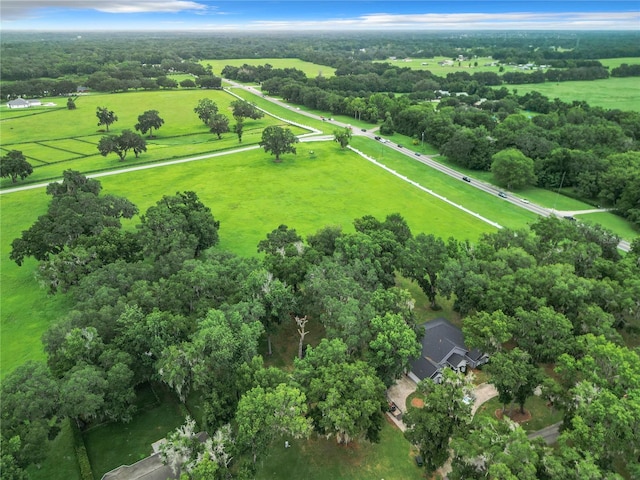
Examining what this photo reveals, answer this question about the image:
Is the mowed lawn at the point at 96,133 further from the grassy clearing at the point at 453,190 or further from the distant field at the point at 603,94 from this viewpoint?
the distant field at the point at 603,94

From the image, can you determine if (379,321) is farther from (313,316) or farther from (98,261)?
(98,261)

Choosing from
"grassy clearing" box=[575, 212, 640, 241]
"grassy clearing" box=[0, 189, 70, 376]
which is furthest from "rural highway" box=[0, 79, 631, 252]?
"grassy clearing" box=[0, 189, 70, 376]

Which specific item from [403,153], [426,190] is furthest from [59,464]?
[403,153]

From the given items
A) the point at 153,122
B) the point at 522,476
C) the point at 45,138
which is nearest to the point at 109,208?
the point at 522,476

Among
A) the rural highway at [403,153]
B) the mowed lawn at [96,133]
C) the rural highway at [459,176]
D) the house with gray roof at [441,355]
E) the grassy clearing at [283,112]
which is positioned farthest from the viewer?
the grassy clearing at [283,112]

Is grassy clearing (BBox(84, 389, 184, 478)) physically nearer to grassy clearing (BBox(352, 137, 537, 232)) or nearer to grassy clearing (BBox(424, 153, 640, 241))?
grassy clearing (BBox(352, 137, 537, 232))

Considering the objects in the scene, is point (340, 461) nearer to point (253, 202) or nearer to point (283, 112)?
point (253, 202)

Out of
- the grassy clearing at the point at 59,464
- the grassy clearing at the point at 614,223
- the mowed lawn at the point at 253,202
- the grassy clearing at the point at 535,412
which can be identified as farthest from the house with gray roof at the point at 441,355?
the grassy clearing at the point at 614,223
